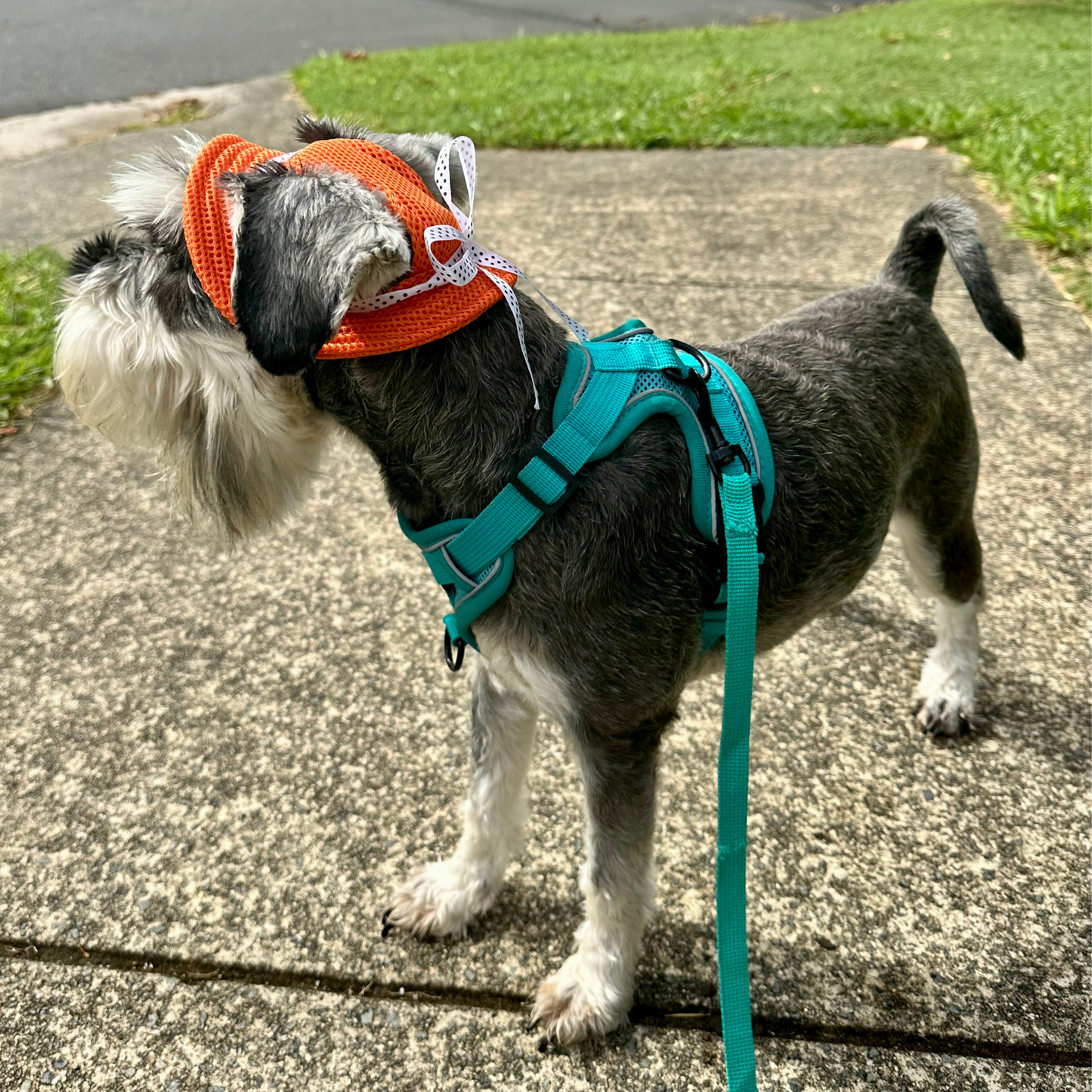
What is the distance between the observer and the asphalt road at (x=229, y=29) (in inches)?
422

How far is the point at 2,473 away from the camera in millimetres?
4207

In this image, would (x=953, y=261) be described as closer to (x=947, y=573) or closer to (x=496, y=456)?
(x=947, y=573)

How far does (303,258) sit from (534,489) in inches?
25.6

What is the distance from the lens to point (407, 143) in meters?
2.11

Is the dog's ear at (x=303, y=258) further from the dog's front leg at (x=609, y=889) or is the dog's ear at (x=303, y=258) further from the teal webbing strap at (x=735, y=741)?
the dog's front leg at (x=609, y=889)

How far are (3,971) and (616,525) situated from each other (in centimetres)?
207

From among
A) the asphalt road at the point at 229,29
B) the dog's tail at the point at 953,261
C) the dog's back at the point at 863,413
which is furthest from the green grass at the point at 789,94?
the dog's back at the point at 863,413

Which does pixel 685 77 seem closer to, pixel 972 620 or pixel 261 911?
pixel 972 620

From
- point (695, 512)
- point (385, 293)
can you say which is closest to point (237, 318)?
point (385, 293)

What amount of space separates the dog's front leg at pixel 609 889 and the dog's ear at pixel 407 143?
1349 mm

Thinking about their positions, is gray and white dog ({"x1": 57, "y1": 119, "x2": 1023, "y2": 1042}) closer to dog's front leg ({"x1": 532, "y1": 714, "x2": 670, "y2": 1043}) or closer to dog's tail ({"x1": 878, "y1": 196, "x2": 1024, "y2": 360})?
dog's front leg ({"x1": 532, "y1": 714, "x2": 670, "y2": 1043})

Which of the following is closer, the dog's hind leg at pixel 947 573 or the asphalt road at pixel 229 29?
the dog's hind leg at pixel 947 573

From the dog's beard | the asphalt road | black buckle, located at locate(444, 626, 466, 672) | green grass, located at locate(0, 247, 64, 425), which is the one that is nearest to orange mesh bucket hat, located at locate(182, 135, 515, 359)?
the dog's beard

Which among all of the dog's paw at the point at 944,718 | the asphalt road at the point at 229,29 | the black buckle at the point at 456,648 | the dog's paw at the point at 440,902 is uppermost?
the black buckle at the point at 456,648
